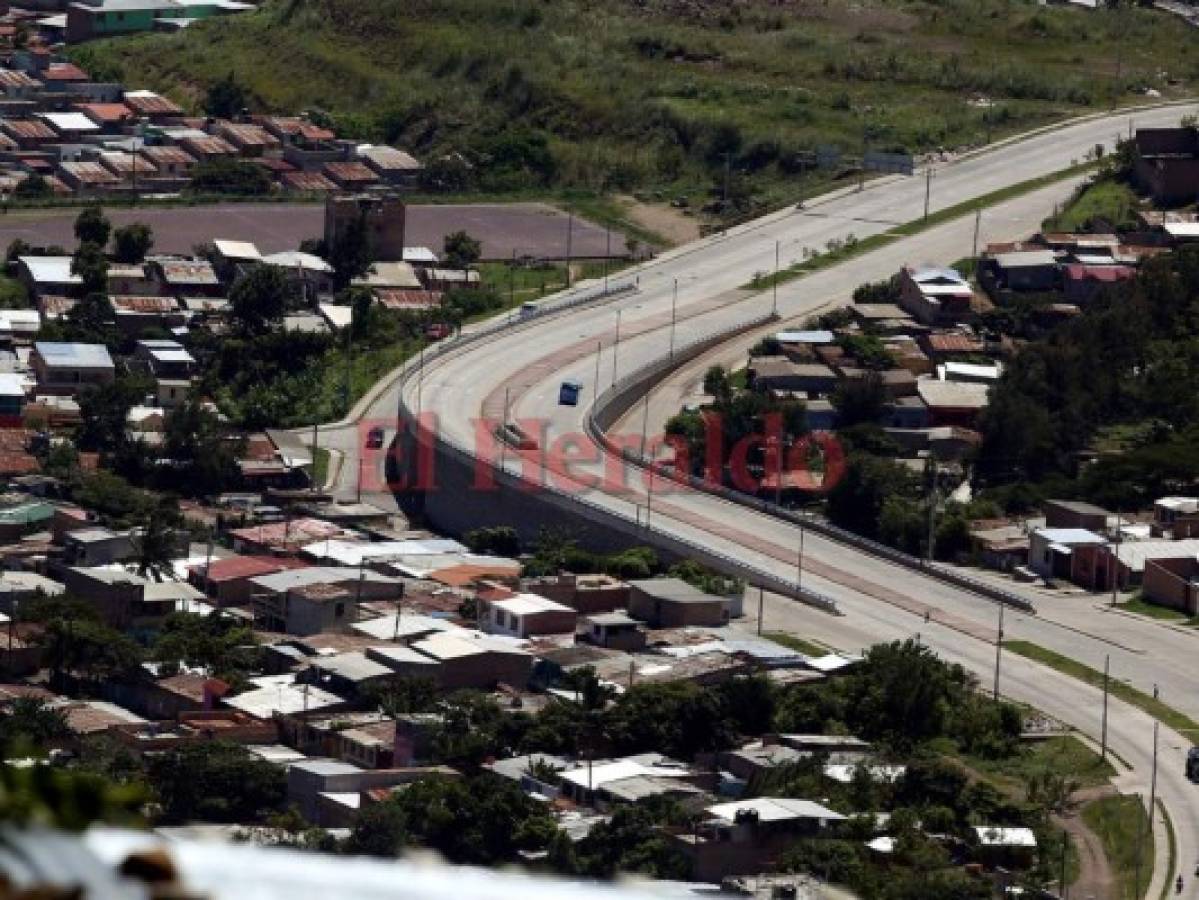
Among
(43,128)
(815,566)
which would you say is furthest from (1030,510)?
(43,128)

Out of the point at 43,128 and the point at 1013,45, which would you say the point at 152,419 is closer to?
the point at 43,128

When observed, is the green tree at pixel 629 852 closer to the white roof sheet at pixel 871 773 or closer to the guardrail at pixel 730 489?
the white roof sheet at pixel 871 773

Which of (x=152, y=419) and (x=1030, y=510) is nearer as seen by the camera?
(x=1030, y=510)

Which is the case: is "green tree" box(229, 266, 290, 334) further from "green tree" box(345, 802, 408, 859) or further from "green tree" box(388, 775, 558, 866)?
"green tree" box(345, 802, 408, 859)

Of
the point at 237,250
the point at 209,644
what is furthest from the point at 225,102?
the point at 209,644

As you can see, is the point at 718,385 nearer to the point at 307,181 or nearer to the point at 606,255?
the point at 606,255

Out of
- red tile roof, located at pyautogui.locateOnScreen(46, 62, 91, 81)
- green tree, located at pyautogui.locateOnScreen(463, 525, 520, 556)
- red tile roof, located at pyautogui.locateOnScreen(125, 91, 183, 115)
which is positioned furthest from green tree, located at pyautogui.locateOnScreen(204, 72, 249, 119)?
green tree, located at pyautogui.locateOnScreen(463, 525, 520, 556)

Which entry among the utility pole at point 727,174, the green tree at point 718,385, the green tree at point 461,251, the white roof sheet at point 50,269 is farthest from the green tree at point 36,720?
the utility pole at point 727,174
